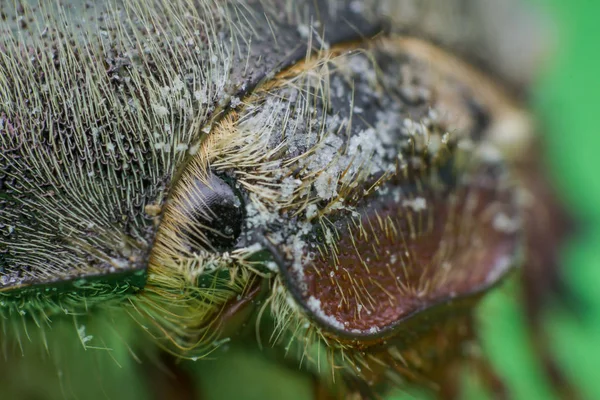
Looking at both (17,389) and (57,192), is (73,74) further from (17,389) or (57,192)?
(17,389)

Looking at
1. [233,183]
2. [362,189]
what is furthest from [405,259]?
[233,183]

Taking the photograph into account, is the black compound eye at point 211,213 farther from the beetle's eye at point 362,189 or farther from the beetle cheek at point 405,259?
the beetle cheek at point 405,259

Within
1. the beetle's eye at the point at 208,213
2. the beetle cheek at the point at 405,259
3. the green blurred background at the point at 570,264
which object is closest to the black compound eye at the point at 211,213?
the beetle's eye at the point at 208,213

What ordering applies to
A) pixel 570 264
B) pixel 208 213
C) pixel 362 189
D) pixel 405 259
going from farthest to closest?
pixel 570 264
pixel 405 259
pixel 362 189
pixel 208 213

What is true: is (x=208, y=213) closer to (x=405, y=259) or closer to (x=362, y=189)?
(x=362, y=189)

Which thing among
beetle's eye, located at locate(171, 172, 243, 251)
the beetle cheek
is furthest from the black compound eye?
the beetle cheek

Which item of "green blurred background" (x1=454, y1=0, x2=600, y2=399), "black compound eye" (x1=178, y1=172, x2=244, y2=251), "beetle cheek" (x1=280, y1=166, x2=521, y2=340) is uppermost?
"black compound eye" (x1=178, y1=172, x2=244, y2=251)

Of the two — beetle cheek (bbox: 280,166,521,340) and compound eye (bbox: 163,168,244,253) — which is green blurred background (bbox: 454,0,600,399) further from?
compound eye (bbox: 163,168,244,253)
